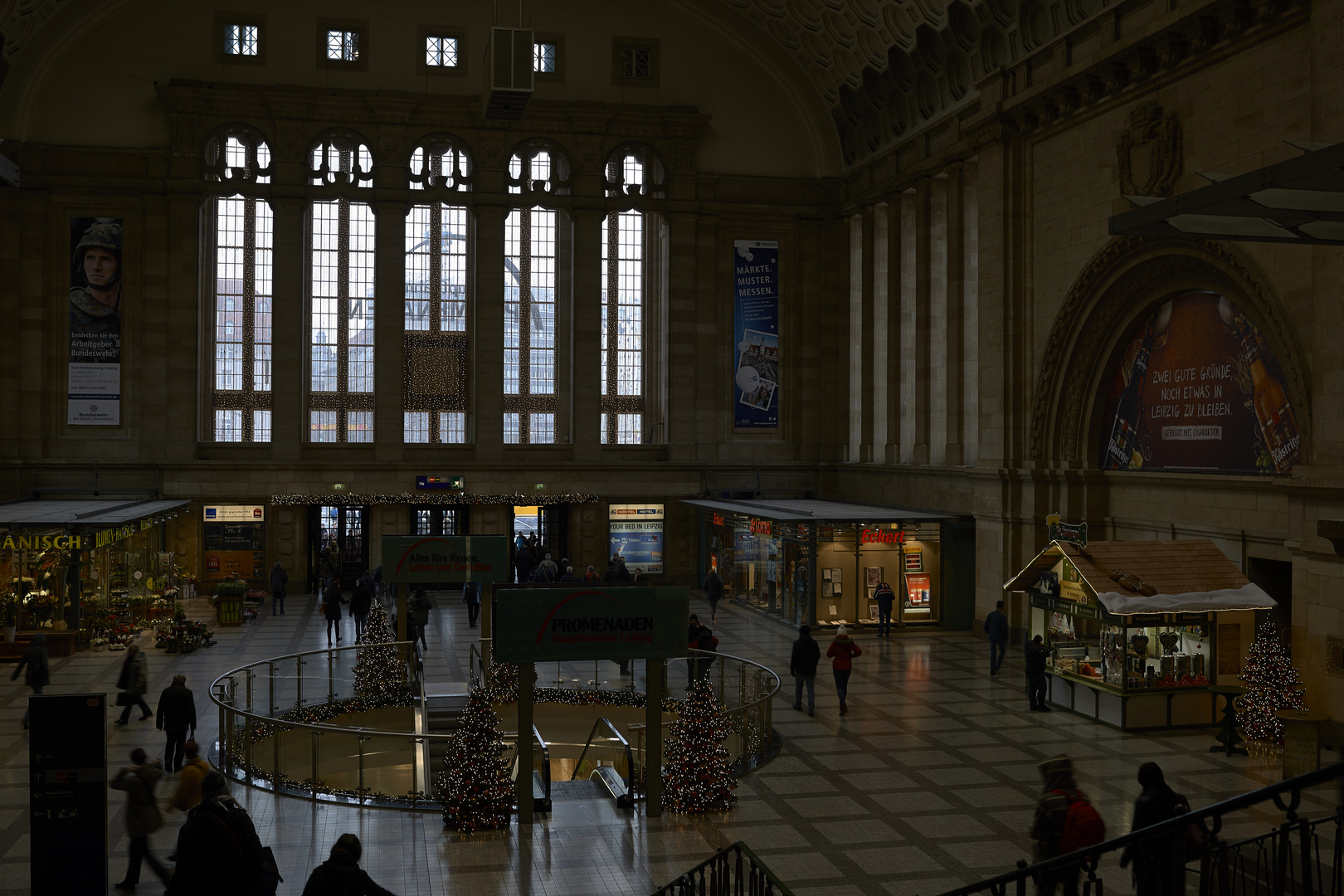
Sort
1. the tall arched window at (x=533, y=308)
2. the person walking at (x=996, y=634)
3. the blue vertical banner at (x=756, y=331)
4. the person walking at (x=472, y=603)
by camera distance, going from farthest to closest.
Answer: the blue vertical banner at (x=756, y=331) < the tall arched window at (x=533, y=308) < the person walking at (x=472, y=603) < the person walking at (x=996, y=634)

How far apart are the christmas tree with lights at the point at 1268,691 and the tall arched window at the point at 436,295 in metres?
24.6

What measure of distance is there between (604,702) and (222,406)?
20.1 meters

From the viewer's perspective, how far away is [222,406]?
34312 millimetres

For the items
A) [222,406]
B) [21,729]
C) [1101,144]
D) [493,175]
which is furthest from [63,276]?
[1101,144]

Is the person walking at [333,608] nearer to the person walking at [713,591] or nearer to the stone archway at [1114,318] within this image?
the person walking at [713,591]

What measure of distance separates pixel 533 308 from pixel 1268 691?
24.8 metres

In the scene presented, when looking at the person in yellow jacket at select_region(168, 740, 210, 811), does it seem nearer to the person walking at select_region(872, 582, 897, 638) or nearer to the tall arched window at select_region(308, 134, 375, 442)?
the person walking at select_region(872, 582, 897, 638)

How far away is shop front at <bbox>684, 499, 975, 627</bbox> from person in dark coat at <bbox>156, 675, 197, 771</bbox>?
14918mm

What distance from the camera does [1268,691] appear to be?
15.7m

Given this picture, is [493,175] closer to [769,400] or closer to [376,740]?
[769,400]

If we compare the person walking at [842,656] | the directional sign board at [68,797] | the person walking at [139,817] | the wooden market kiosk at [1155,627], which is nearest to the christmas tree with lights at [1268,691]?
the wooden market kiosk at [1155,627]

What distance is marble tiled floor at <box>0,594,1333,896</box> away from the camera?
1091cm

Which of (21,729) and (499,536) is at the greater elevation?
(499,536)

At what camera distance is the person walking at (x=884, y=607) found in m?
25.8
